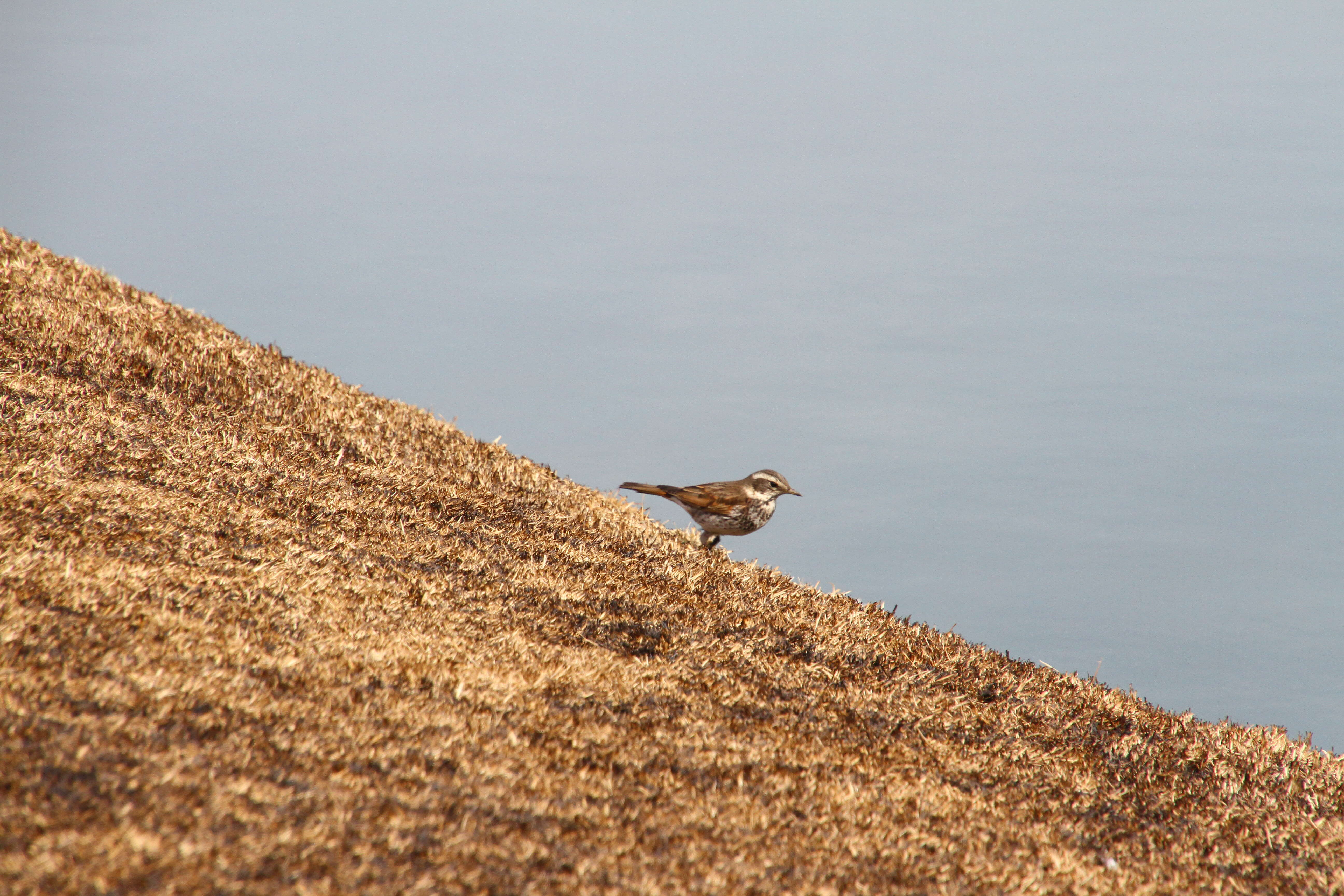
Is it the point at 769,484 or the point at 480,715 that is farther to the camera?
the point at 769,484

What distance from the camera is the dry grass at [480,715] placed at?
6574 millimetres

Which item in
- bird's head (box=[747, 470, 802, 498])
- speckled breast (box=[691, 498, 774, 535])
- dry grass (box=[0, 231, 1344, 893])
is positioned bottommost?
dry grass (box=[0, 231, 1344, 893])

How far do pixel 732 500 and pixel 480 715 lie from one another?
664 centimetres

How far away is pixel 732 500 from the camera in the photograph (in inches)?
577

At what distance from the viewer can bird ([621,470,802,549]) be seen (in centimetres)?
1467

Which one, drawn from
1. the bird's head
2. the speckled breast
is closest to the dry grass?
the speckled breast

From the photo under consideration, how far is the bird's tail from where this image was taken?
50.2ft

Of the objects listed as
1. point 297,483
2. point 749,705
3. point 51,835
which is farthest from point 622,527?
point 51,835

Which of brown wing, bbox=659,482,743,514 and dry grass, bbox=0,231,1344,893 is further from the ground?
brown wing, bbox=659,482,743,514

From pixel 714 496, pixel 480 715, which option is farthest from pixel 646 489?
pixel 480 715

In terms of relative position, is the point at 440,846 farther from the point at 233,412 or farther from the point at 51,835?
the point at 233,412

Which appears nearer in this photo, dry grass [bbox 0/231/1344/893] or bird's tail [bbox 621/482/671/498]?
dry grass [bbox 0/231/1344/893]

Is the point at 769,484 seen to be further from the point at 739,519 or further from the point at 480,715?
the point at 480,715

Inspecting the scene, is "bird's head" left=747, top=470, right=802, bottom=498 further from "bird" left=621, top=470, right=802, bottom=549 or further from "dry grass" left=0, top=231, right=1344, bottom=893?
"dry grass" left=0, top=231, right=1344, bottom=893
